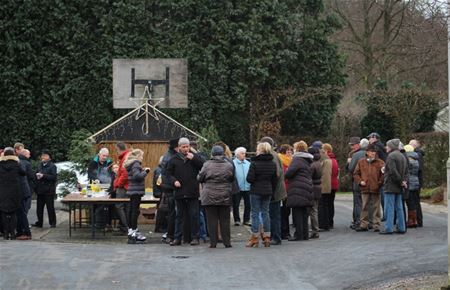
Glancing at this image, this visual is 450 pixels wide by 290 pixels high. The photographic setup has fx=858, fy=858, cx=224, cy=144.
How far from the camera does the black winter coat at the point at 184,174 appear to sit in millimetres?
15695

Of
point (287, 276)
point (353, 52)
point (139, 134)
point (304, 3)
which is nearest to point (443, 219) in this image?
point (139, 134)

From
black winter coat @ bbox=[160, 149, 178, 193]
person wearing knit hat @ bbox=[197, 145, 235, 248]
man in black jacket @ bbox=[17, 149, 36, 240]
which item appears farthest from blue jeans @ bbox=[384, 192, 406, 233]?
man in black jacket @ bbox=[17, 149, 36, 240]

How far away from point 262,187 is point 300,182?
1.31 metres

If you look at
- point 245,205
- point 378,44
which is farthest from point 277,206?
point 378,44

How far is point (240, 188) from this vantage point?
62.2 ft

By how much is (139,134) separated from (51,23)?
1359cm

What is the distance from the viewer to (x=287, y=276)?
12.1 meters

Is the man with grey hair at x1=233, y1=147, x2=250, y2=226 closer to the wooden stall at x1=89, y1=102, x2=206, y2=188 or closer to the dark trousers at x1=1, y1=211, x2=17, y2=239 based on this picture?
the wooden stall at x1=89, y1=102, x2=206, y2=188

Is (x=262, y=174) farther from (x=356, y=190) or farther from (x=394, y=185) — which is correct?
(x=356, y=190)

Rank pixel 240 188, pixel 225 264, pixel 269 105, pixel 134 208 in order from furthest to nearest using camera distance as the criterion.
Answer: pixel 269 105 → pixel 240 188 → pixel 134 208 → pixel 225 264

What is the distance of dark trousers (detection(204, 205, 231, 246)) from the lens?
50.3 ft

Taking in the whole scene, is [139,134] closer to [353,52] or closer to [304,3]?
[304,3]

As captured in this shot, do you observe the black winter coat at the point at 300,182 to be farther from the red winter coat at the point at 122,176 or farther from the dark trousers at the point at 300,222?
the red winter coat at the point at 122,176

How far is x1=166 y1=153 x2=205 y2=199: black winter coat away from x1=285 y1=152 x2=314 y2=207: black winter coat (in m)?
1.79
